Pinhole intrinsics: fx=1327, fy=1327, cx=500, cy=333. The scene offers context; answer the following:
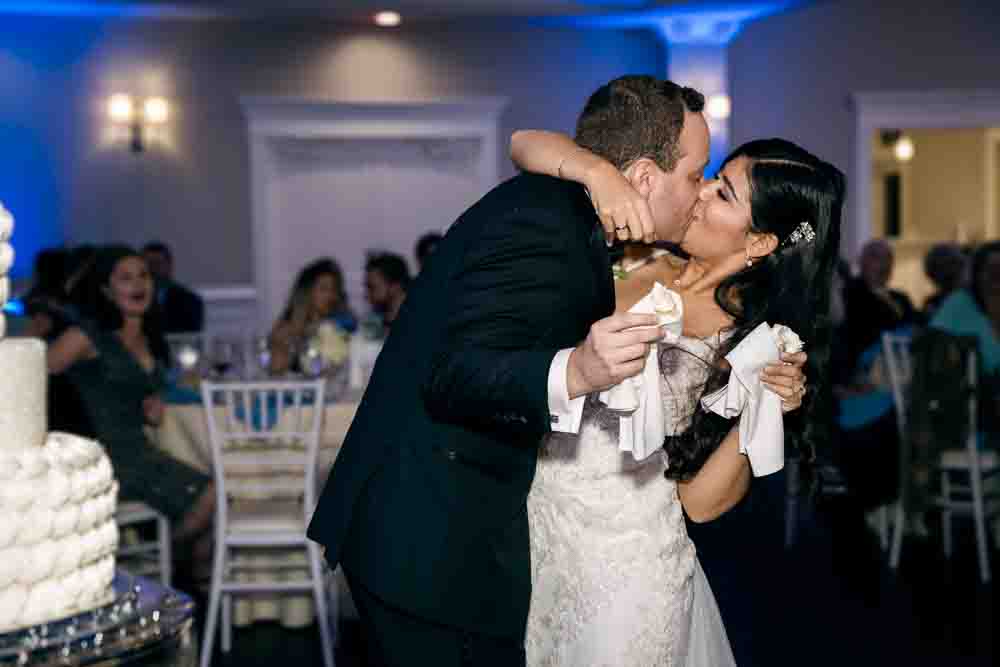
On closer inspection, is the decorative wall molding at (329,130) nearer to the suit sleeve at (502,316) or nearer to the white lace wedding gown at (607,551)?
the white lace wedding gown at (607,551)

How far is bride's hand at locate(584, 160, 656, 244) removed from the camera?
195cm

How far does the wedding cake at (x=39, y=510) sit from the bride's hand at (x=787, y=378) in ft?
4.42

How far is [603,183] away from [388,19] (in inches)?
325

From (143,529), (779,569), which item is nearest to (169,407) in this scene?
(143,529)

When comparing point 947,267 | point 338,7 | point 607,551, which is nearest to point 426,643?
point 607,551

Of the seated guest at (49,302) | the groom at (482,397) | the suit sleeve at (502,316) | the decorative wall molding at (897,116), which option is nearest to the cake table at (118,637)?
the groom at (482,397)

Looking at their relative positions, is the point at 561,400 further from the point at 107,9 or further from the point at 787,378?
the point at 107,9

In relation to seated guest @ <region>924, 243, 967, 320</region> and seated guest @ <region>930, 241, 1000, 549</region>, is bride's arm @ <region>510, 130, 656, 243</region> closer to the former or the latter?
seated guest @ <region>930, 241, 1000, 549</region>

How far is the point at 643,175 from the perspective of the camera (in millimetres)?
2105

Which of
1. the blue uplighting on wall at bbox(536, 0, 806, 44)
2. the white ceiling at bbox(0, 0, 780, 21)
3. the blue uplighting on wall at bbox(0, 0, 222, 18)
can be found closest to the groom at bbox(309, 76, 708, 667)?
the white ceiling at bbox(0, 0, 780, 21)

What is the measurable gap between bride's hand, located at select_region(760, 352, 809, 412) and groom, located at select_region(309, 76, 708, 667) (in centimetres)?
28

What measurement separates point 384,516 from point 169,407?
343 cm

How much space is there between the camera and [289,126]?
1003 cm

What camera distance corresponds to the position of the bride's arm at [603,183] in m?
1.95
